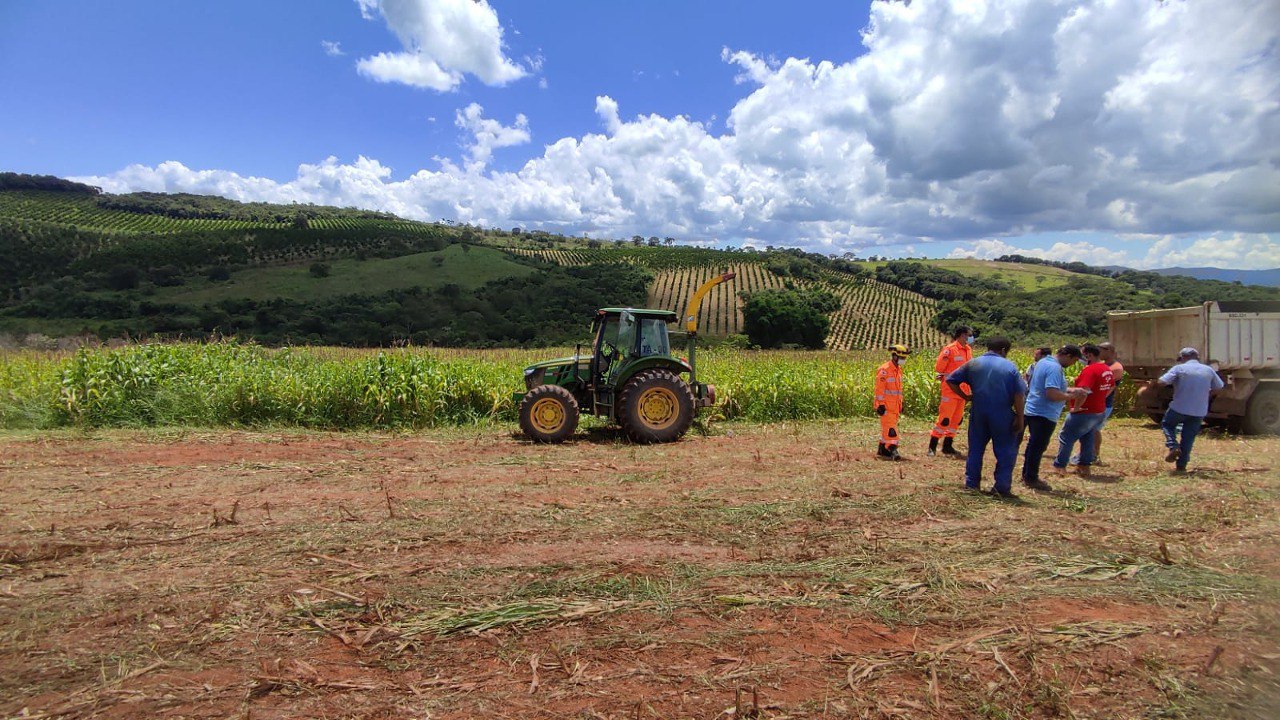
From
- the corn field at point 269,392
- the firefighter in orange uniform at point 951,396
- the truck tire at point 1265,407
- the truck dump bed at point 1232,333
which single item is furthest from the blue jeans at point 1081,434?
the truck tire at point 1265,407

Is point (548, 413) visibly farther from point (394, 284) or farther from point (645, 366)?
point (394, 284)

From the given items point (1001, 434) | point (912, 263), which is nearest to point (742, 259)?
point (912, 263)

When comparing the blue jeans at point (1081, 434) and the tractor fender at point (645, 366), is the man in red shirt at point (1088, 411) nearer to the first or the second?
the blue jeans at point (1081, 434)

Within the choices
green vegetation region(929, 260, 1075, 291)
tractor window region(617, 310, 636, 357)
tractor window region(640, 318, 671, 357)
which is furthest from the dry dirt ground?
green vegetation region(929, 260, 1075, 291)

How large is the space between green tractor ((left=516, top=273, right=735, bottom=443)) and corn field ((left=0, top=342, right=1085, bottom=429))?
1936mm

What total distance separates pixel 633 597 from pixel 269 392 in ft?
29.4

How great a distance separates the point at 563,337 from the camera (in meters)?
36.4

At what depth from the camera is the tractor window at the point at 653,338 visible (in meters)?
9.30

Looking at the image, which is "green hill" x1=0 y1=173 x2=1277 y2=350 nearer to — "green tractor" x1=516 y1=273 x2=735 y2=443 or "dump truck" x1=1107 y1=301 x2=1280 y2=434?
"dump truck" x1=1107 y1=301 x2=1280 y2=434

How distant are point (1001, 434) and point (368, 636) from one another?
537cm

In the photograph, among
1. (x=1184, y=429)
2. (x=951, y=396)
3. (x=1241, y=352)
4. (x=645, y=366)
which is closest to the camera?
(x=1184, y=429)

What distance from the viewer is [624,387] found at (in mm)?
9117

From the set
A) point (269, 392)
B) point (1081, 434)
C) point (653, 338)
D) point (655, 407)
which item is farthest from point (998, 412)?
point (269, 392)

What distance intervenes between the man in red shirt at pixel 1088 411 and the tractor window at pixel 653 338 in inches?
202
